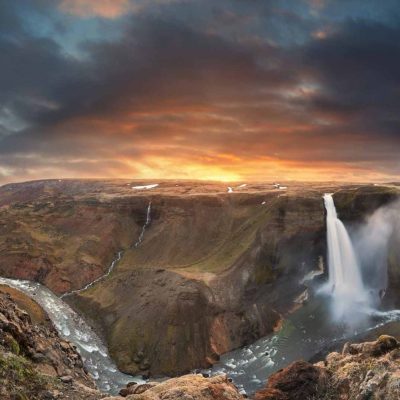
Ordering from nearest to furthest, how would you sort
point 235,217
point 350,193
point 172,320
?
point 172,320
point 350,193
point 235,217

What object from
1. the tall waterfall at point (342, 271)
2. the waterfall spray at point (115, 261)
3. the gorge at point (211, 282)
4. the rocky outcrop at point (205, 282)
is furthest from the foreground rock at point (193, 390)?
the waterfall spray at point (115, 261)

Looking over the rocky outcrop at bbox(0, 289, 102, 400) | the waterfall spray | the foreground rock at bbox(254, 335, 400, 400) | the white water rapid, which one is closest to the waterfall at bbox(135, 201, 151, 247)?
the waterfall spray

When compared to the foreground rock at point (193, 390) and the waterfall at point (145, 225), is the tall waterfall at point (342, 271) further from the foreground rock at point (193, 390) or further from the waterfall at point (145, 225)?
the foreground rock at point (193, 390)

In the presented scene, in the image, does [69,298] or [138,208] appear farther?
[138,208]

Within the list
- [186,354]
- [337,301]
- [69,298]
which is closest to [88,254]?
[69,298]

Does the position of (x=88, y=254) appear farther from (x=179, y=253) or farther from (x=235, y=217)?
(x=235, y=217)

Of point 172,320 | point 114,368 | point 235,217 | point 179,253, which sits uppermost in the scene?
point 235,217

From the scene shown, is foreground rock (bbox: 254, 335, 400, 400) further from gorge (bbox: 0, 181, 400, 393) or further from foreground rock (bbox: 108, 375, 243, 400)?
gorge (bbox: 0, 181, 400, 393)
